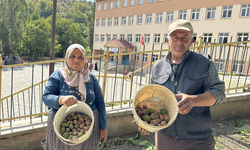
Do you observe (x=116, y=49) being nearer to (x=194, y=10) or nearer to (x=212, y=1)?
(x=194, y=10)

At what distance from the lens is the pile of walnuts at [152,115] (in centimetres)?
161

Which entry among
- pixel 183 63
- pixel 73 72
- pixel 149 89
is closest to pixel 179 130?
pixel 149 89

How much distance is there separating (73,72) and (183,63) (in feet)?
3.92

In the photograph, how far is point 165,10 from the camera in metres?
24.5

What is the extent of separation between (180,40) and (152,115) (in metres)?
0.79

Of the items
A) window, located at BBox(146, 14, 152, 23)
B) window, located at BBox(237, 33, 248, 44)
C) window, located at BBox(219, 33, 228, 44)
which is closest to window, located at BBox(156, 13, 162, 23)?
window, located at BBox(146, 14, 152, 23)

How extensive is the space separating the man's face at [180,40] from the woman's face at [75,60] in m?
1.03

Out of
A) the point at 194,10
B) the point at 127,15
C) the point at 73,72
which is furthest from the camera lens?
the point at 127,15

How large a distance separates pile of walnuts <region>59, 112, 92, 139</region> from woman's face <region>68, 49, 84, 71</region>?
0.53 m

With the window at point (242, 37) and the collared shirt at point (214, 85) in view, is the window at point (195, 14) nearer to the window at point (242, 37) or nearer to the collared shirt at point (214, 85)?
the window at point (242, 37)

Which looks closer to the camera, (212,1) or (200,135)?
(200,135)

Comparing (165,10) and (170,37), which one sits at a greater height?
(165,10)

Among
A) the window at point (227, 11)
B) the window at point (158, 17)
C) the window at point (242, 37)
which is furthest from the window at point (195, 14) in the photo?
the window at point (242, 37)

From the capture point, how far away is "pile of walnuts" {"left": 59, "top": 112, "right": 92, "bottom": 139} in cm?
168
